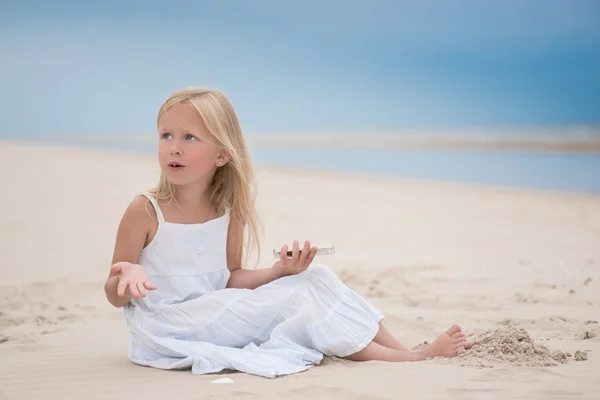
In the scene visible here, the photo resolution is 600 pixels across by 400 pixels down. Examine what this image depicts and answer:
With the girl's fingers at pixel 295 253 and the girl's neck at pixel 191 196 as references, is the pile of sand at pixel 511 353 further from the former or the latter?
the girl's neck at pixel 191 196

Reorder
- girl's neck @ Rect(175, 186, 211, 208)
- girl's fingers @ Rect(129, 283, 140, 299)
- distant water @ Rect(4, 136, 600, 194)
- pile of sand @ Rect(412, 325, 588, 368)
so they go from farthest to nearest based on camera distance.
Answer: distant water @ Rect(4, 136, 600, 194)
girl's neck @ Rect(175, 186, 211, 208)
pile of sand @ Rect(412, 325, 588, 368)
girl's fingers @ Rect(129, 283, 140, 299)

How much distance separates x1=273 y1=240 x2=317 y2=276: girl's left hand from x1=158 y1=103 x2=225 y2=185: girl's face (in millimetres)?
542

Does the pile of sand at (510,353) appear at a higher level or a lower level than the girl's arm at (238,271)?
lower

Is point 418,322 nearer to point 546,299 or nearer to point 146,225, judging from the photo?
point 546,299

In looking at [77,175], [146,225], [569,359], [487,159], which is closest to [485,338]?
[569,359]

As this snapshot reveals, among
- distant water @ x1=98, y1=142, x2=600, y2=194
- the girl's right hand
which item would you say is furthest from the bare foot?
distant water @ x1=98, y1=142, x2=600, y2=194

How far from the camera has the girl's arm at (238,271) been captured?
3.71m

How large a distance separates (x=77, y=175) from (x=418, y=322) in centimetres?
794

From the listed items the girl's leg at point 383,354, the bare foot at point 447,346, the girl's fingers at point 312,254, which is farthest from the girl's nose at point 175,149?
the bare foot at point 447,346

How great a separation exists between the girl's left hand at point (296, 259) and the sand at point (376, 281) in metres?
0.42

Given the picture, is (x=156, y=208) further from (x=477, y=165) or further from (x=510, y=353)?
(x=477, y=165)

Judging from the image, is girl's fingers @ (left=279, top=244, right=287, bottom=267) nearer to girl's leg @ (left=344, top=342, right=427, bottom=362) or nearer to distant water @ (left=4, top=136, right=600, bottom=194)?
girl's leg @ (left=344, top=342, right=427, bottom=362)

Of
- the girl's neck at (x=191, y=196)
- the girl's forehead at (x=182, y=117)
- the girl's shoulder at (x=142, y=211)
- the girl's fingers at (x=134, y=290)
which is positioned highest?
the girl's forehead at (x=182, y=117)

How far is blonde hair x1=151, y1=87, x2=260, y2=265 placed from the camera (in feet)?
11.8
